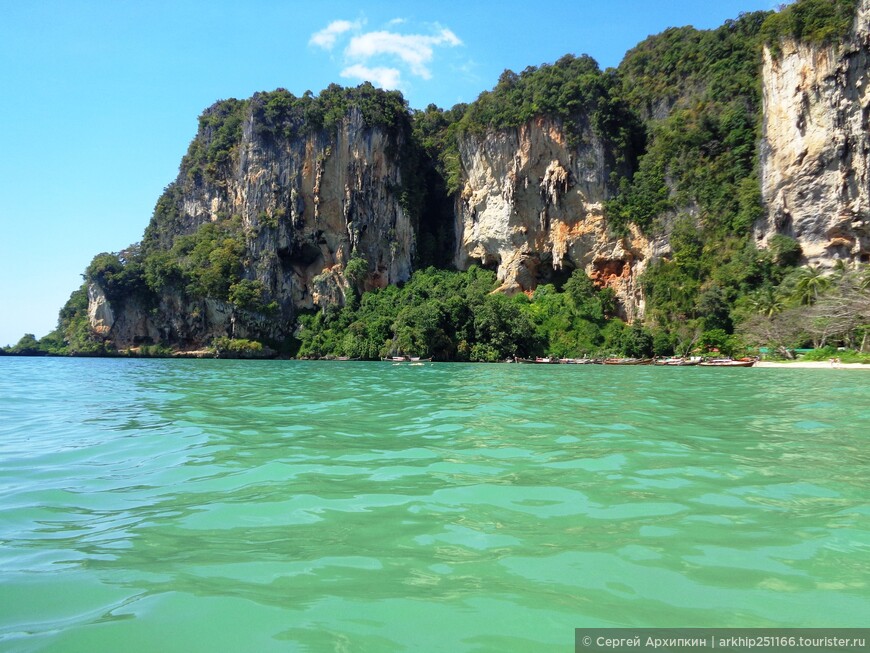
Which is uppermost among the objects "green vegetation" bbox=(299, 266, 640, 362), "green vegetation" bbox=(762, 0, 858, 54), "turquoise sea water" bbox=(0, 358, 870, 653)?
"green vegetation" bbox=(762, 0, 858, 54)

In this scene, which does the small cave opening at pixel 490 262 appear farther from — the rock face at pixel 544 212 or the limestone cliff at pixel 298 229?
the limestone cliff at pixel 298 229

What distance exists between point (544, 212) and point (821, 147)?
23751 millimetres

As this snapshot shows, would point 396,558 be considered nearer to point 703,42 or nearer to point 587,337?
point 587,337

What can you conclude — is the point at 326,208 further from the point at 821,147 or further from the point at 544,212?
the point at 821,147

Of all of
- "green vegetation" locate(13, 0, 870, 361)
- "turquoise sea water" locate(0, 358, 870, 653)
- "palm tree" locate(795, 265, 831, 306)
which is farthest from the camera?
"green vegetation" locate(13, 0, 870, 361)

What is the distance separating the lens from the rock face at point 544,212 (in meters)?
51.8

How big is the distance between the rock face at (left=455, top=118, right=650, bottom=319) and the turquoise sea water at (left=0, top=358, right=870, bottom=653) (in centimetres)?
4653

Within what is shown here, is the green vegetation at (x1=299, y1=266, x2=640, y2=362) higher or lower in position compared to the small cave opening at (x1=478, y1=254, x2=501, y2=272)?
lower

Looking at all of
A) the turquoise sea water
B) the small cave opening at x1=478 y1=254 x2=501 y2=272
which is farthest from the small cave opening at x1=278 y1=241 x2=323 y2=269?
the turquoise sea water

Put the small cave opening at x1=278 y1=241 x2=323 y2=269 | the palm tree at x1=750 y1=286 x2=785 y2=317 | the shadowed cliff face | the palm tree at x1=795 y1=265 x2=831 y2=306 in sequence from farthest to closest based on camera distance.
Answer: the small cave opening at x1=278 y1=241 x2=323 y2=269 < the shadowed cliff face < the palm tree at x1=750 y1=286 x2=785 y2=317 < the palm tree at x1=795 y1=265 x2=831 y2=306

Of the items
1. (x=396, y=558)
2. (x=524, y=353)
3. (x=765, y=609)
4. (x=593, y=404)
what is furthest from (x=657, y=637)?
(x=524, y=353)

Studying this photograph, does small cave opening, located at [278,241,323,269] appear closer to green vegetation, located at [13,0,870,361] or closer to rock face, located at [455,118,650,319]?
green vegetation, located at [13,0,870,361]

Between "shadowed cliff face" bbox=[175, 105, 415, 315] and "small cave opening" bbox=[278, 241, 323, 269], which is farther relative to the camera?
"small cave opening" bbox=[278, 241, 323, 269]

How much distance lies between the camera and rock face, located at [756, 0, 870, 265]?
35.9 m
